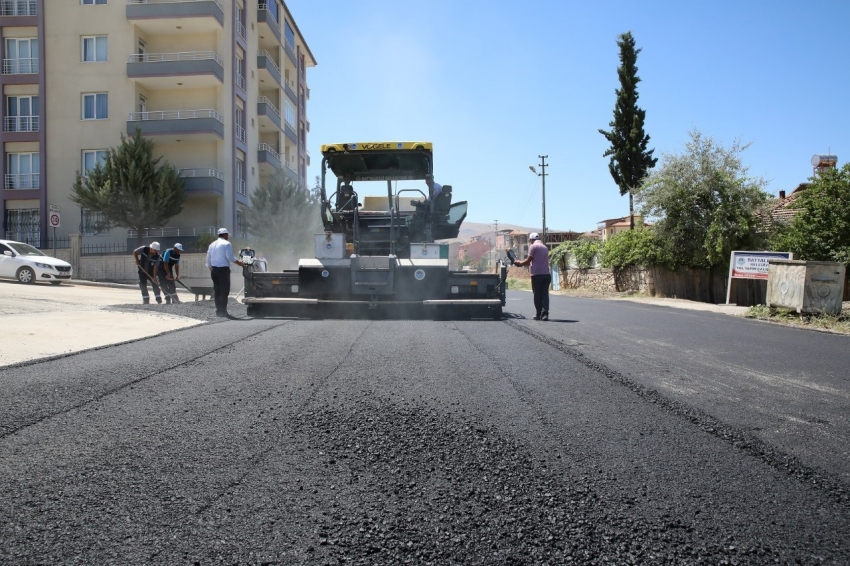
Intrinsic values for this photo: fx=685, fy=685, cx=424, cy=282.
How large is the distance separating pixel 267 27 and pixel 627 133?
69.6 feet

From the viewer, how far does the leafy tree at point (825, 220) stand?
20.9 m

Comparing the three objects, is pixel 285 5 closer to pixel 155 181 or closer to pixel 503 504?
pixel 155 181

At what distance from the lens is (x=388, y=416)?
4367 mm

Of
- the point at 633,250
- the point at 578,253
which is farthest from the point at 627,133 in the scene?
the point at 633,250

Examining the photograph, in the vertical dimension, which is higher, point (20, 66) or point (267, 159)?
point (20, 66)

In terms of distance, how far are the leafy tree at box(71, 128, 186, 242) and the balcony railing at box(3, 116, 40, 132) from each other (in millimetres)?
4236

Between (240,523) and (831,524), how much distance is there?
2.37 m

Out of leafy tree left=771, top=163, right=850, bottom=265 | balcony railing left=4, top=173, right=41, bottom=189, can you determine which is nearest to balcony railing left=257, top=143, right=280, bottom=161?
balcony railing left=4, top=173, right=41, bottom=189

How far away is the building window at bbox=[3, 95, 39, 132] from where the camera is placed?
3084 centimetres

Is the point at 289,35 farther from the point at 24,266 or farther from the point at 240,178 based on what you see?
the point at 24,266

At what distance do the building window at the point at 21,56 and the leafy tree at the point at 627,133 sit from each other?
2887 centimetres

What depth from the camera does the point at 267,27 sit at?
38.8 m

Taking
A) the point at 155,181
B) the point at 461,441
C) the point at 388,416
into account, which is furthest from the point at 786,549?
the point at 155,181

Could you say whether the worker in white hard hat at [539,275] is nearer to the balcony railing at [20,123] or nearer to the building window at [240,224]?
the building window at [240,224]
